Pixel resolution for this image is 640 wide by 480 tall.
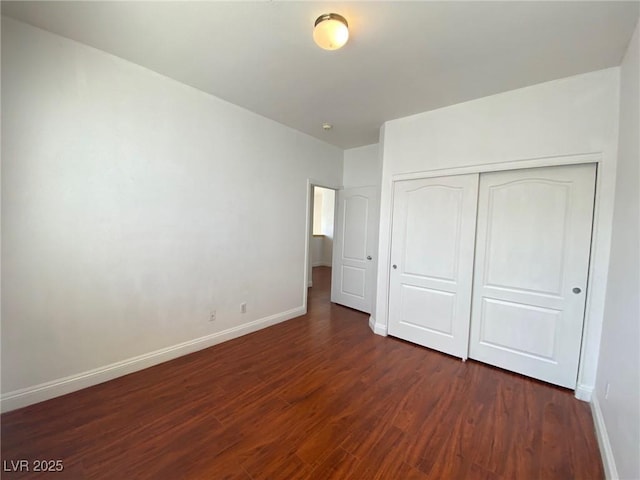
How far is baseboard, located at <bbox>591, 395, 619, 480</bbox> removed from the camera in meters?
1.44

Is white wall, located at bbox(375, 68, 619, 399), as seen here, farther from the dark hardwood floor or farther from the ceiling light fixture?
the ceiling light fixture

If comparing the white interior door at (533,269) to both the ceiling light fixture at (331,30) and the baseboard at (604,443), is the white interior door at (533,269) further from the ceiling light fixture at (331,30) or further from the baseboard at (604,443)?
the ceiling light fixture at (331,30)

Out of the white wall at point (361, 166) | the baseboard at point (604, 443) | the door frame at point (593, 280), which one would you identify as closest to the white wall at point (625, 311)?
the baseboard at point (604, 443)

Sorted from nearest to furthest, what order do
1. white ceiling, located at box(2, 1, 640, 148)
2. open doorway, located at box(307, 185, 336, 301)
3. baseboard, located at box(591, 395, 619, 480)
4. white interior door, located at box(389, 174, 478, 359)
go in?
1. baseboard, located at box(591, 395, 619, 480)
2. white ceiling, located at box(2, 1, 640, 148)
3. white interior door, located at box(389, 174, 478, 359)
4. open doorway, located at box(307, 185, 336, 301)

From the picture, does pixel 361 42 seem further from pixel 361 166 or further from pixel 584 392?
pixel 584 392

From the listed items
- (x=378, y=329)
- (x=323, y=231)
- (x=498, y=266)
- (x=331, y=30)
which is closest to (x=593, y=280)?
(x=498, y=266)

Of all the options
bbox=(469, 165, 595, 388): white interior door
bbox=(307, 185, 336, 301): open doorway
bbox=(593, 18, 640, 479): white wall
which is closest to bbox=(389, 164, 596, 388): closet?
bbox=(469, 165, 595, 388): white interior door

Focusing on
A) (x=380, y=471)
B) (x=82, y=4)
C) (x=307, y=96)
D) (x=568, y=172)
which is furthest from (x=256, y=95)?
(x=380, y=471)

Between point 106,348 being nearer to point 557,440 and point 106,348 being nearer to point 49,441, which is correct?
point 49,441

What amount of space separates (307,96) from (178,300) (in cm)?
252

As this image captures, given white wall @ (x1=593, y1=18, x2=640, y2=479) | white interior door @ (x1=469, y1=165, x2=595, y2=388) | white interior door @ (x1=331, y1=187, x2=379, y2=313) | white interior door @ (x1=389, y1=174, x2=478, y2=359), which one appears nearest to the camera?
white wall @ (x1=593, y1=18, x2=640, y2=479)

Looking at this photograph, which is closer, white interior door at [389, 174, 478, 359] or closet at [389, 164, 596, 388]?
closet at [389, 164, 596, 388]

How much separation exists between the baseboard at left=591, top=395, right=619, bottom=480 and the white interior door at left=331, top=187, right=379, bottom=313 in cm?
242

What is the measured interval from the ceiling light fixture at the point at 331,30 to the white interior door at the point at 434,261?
1.87m
